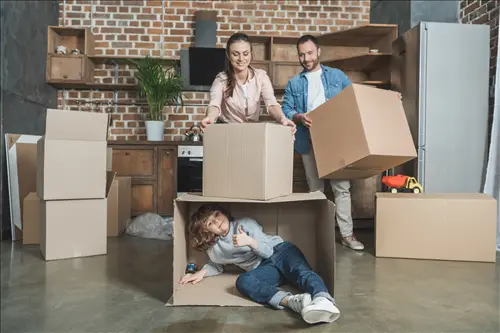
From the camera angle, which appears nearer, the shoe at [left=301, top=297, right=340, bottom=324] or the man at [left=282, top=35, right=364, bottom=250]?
the shoe at [left=301, top=297, right=340, bottom=324]

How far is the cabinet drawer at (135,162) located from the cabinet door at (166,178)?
0.23 ft

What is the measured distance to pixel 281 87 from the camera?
401 centimetres

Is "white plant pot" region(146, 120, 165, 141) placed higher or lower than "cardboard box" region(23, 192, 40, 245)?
higher

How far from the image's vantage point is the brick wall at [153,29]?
13.7 feet

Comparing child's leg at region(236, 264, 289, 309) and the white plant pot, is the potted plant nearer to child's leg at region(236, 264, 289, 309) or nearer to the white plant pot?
the white plant pot

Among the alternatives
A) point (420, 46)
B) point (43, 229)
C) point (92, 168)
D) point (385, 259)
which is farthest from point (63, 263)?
point (420, 46)

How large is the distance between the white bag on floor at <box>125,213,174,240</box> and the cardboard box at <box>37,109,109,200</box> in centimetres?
64

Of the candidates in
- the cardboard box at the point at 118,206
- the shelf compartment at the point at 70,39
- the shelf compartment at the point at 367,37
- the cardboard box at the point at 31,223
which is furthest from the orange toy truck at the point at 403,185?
the shelf compartment at the point at 70,39

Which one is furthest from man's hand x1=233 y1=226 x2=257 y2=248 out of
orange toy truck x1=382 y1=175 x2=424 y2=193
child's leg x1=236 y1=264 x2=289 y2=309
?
orange toy truck x1=382 y1=175 x2=424 y2=193

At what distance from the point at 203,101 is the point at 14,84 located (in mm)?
1691

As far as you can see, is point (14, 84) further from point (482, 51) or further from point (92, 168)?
point (482, 51)

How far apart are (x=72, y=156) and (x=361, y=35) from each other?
9.38ft

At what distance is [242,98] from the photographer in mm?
2107

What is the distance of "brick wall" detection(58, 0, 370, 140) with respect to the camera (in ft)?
13.7
